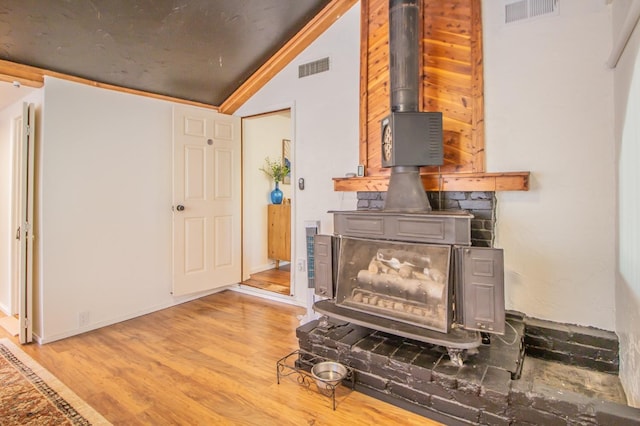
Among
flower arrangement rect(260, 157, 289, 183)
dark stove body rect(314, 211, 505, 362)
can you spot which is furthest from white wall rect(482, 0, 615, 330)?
flower arrangement rect(260, 157, 289, 183)

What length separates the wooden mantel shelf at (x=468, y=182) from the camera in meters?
2.42

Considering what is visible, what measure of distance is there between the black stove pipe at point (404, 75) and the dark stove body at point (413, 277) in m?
0.22

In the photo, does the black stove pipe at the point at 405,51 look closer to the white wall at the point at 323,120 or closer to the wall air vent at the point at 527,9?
the wall air vent at the point at 527,9

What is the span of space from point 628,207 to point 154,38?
11.5 feet

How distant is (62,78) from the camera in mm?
2977

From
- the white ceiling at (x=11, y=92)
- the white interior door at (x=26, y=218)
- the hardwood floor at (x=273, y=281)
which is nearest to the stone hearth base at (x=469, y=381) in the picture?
the hardwood floor at (x=273, y=281)

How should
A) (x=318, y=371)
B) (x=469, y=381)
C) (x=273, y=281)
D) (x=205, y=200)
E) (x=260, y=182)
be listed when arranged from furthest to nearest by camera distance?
(x=260, y=182), (x=273, y=281), (x=205, y=200), (x=318, y=371), (x=469, y=381)

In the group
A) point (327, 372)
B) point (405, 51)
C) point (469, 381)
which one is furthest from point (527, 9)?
point (327, 372)

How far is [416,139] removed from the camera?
247cm

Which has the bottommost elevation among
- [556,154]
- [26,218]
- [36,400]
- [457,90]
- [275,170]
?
[36,400]

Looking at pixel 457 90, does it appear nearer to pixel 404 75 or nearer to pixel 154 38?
pixel 404 75

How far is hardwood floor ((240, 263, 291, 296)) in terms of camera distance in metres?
4.25

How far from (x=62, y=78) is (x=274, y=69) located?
6.38 feet

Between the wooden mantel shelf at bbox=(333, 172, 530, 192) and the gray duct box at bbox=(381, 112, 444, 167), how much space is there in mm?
247
